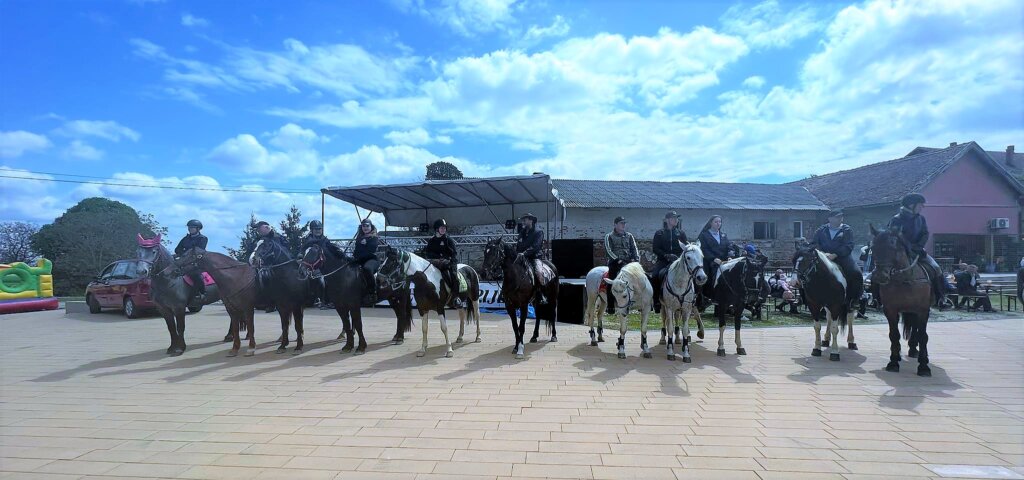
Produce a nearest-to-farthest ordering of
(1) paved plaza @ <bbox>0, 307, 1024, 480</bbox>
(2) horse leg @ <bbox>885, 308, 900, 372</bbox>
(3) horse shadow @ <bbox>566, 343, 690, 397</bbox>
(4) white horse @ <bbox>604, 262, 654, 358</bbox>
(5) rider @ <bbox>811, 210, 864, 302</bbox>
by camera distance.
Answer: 1. (1) paved plaza @ <bbox>0, 307, 1024, 480</bbox>
2. (3) horse shadow @ <bbox>566, 343, 690, 397</bbox>
3. (2) horse leg @ <bbox>885, 308, 900, 372</bbox>
4. (4) white horse @ <bbox>604, 262, 654, 358</bbox>
5. (5) rider @ <bbox>811, 210, 864, 302</bbox>

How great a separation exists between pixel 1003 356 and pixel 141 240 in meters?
13.1

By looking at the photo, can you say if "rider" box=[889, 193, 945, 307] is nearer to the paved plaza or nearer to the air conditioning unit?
the paved plaza

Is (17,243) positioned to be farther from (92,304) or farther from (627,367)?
(627,367)

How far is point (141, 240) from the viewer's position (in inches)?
290

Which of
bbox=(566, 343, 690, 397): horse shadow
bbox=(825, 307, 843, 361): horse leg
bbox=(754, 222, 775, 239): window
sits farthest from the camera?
bbox=(754, 222, 775, 239): window

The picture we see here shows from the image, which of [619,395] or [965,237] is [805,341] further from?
[965,237]

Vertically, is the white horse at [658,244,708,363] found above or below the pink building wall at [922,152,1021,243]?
below

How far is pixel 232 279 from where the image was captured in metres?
7.45

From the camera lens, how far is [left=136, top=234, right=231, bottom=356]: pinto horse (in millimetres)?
7352

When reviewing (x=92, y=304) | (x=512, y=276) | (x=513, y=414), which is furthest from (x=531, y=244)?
(x=92, y=304)

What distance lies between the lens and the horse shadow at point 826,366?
19.1 ft

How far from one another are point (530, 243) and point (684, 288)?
8.11 ft

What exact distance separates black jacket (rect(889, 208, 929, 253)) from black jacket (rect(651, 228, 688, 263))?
2.69 meters

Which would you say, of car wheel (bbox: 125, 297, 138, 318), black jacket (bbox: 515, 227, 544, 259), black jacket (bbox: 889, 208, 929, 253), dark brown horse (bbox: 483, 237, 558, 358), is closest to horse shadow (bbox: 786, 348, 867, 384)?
black jacket (bbox: 889, 208, 929, 253)
